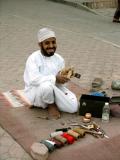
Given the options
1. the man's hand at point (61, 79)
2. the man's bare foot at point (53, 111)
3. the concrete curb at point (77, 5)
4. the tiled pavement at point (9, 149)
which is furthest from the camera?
the concrete curb at point (77, 5)

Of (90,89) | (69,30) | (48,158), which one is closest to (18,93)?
(90,89)

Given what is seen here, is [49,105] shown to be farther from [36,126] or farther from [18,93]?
[18,93]

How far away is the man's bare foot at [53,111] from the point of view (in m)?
4.82

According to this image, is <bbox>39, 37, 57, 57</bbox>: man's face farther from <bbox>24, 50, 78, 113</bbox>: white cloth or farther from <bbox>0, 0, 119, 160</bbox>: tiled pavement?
<bbox>0, 0, 119, 160</bbox>: tiled pavement

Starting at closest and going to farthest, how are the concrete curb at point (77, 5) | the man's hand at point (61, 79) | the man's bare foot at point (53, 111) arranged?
the man's hand at point (61, 79) < the man's bare foot at point (53, 111) < the concrete curb at point (77, 5)

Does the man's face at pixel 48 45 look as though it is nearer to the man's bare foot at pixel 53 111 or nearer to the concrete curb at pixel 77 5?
the man's bare foot at pixel 53 111

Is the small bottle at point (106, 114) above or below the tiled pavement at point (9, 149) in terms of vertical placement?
above

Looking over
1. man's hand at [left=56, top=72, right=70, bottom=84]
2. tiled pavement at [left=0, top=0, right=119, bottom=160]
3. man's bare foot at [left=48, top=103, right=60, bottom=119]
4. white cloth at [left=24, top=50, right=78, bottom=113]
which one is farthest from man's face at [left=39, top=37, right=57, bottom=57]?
tiled pavement at [left=0, top=0, right=119, bottom=160]

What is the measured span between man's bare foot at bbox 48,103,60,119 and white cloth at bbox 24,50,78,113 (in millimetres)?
57

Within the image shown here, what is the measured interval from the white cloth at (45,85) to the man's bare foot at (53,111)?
2.3 inches

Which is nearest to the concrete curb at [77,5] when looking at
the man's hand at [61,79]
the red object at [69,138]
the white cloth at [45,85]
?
the white cloth at [45,85]

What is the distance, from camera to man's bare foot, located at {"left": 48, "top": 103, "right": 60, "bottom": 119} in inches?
190

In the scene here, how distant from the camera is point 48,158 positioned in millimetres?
3875

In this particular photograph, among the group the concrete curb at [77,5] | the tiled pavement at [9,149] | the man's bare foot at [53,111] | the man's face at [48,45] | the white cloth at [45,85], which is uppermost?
the concrete curb at [77,5]
